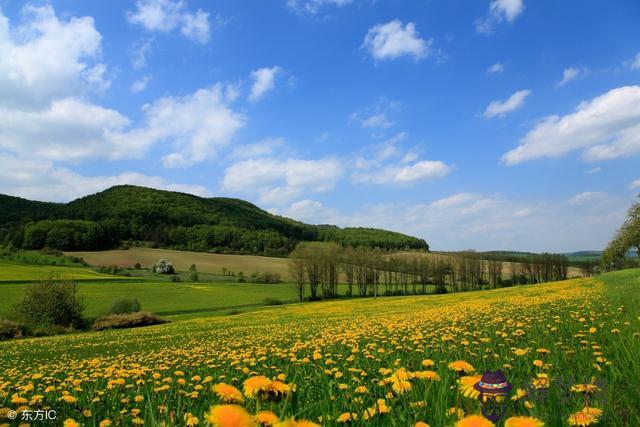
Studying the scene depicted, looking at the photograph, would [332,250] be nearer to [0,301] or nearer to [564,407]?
[0,301]

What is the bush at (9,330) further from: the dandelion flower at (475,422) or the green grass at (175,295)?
the dandelion flower at (475,422)

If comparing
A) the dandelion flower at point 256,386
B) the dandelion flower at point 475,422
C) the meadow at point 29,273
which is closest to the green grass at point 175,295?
the meadow at point 29,273

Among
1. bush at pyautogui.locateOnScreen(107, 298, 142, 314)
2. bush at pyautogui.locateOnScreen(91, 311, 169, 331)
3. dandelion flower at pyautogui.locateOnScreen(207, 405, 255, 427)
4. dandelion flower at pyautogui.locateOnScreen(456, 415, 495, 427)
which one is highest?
dandelion flower at pyautogui.locateOnScreen(207, 405, 255, 427)

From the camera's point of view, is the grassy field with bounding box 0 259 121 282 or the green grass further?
the grassy field with bounding box 0 259 121 282

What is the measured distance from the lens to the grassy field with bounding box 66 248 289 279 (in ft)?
376

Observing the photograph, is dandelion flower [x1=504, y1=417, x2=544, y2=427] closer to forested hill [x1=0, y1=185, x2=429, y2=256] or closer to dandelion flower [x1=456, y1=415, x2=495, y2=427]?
dandelion flower [x1=456, y1=415, x2=495, y2=427]

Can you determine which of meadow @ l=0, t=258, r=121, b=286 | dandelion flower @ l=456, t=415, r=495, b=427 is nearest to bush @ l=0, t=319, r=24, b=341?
meadow @ l=0, t=258, r=121, b=286

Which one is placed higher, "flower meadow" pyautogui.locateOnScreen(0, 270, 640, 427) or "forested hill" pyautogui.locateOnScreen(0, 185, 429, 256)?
"forested hill" pyautogui.locateOnScreen(0, 185, 429, 256)

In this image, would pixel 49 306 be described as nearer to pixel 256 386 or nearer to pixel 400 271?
pixel 256 386

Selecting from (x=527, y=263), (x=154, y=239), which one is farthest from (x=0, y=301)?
(x=527, y=263)

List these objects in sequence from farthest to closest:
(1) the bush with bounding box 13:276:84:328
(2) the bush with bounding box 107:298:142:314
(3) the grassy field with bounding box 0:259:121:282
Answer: (3) the grassy field with bounding box 0:259:121:282 < (2) the bush with bounding box 107:298:142:314 < (1) the bush with bounding box 13:276:84:328

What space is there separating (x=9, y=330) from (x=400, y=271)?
→ 85892mm

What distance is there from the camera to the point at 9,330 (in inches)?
1492

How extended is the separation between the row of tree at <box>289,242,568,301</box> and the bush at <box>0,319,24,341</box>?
5721 cm
